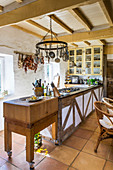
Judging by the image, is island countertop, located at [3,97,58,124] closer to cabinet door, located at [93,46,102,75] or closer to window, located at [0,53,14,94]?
window, located at [0,53,14,94]

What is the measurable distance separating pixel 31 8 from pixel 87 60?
457cm

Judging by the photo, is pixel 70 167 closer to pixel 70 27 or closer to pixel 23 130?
pixel 23 130

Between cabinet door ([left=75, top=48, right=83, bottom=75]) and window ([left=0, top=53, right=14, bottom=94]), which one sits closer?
window ([left=0, top=53, right=14, bottom=94])

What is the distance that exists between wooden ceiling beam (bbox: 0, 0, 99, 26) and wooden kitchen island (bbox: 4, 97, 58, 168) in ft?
5.08

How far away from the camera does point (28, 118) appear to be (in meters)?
1.90

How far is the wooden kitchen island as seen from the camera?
6.28 ft

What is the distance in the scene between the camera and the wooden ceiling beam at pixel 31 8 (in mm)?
1942

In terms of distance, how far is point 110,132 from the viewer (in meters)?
2.19

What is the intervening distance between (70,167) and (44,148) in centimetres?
68

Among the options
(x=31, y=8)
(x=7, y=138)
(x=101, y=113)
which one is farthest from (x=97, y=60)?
(x=7, y=138)

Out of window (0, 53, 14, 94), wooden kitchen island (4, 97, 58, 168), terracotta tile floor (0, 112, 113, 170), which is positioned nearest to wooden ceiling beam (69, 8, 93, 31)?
wooden kitchen island (4, 97, 58, 168)

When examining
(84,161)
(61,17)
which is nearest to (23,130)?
(84,161)

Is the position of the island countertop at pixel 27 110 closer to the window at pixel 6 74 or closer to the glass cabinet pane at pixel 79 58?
the window at pixel 6 74

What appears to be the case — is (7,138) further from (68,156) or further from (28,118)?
(68,156)
